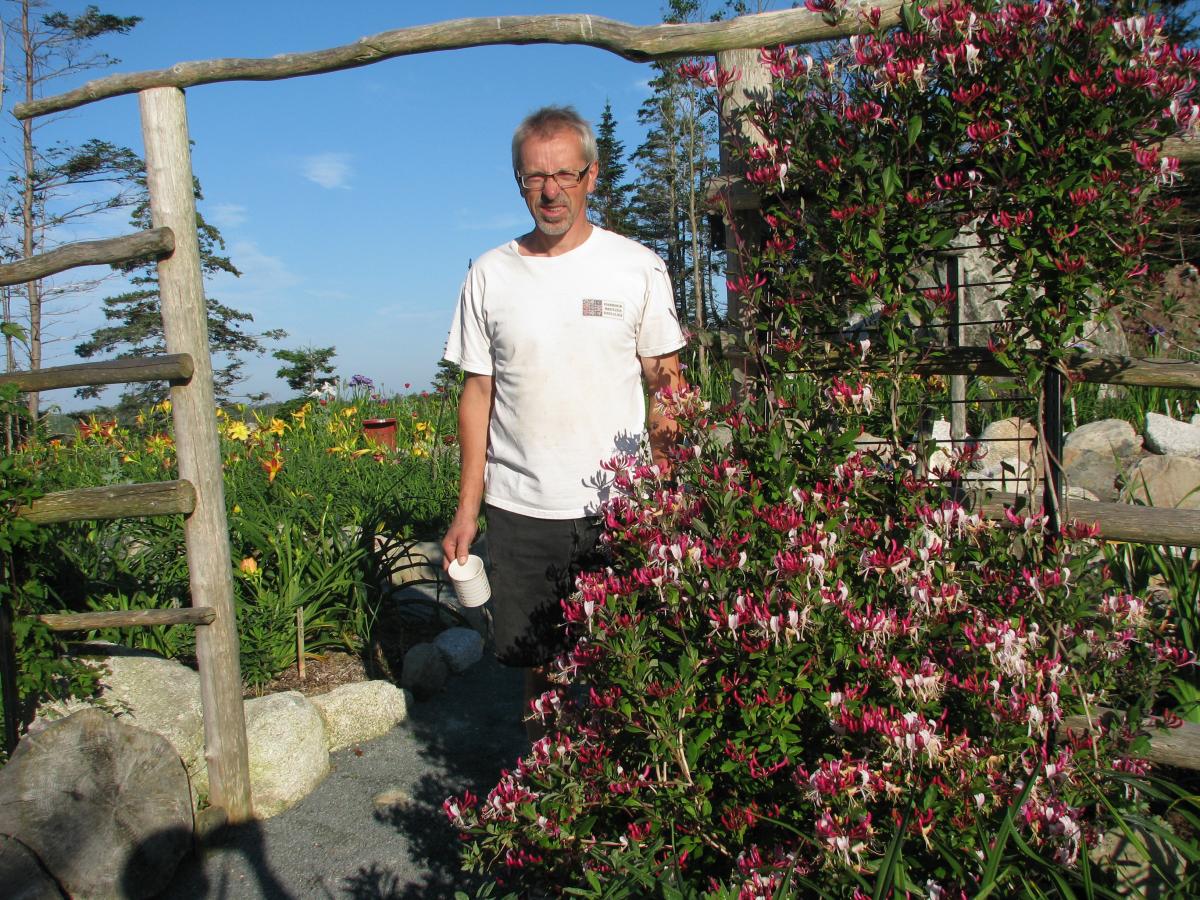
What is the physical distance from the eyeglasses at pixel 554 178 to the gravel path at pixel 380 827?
2079mm

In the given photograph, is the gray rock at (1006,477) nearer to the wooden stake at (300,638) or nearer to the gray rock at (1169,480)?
the gray rock at (1169,480)

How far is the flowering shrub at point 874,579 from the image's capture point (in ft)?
5.47

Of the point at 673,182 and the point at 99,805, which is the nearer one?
the point at 99,805

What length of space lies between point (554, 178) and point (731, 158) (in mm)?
501

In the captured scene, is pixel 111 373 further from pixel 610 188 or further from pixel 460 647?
pixel 610 188

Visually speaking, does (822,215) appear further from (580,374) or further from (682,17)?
(682,17)

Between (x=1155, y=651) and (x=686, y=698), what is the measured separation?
1.06 metres

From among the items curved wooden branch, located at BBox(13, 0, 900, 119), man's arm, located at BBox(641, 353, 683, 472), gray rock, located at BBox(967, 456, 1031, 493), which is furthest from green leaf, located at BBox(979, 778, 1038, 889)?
curved wooden branch, located at BBox(13, 0, 900, 119)

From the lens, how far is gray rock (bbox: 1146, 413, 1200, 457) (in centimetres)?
510

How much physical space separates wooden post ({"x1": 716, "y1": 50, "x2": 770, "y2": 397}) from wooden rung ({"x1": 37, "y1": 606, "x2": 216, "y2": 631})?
2.00 metres

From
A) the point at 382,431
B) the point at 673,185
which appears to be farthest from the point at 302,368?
the point at 673,185

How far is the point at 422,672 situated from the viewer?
3.96 m

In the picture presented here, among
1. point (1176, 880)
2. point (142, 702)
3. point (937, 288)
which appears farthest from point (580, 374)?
point (142, 702)

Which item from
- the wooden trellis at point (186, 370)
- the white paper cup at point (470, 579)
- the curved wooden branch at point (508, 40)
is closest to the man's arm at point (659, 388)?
the white paper cup at point (470, 579)
